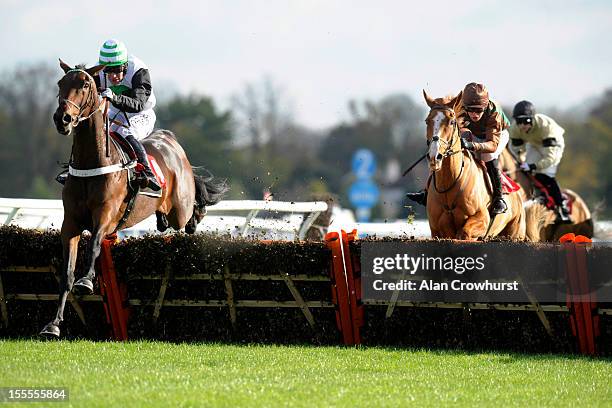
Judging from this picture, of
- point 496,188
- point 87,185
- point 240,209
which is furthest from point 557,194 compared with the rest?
point 87,185

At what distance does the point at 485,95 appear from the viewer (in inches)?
387

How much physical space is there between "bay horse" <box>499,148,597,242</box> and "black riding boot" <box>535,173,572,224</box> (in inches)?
5.6

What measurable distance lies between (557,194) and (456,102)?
4.32 meters

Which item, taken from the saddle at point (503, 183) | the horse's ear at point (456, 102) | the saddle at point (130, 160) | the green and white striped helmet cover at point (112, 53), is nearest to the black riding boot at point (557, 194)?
the saddle at point (503, 183)

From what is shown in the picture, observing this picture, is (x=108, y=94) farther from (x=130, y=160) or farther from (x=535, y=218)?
(x=535, y=218)

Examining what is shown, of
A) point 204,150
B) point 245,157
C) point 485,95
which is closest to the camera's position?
point 485,95

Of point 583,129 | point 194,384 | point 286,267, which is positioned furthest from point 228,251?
point 583,129

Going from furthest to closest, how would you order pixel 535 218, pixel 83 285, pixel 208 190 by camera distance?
1. pixel 535 218
2. pixel 208 190
3. pixel 83 285

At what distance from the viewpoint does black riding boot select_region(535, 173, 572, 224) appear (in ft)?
42.1

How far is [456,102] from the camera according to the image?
9.21 metres

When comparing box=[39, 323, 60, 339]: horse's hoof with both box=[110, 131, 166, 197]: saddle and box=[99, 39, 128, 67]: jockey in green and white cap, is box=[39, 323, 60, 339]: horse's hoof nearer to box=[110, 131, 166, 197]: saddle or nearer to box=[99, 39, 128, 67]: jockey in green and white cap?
box=[110, 131, 166, 197]: saddle

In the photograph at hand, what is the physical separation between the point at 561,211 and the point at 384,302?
19.2 feet

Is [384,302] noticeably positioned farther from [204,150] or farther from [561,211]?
[204,150]

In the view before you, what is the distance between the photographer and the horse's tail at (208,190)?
1066 cm
